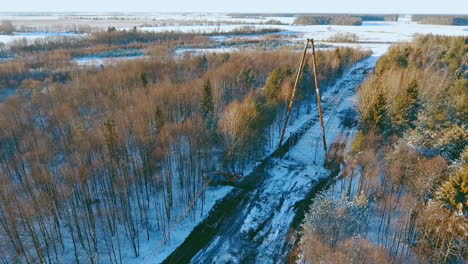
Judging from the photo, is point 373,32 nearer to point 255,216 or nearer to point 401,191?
point 401,191

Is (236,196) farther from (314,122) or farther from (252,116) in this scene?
(314,122)

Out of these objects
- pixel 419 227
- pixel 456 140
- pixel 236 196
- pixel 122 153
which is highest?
pixel 456 140

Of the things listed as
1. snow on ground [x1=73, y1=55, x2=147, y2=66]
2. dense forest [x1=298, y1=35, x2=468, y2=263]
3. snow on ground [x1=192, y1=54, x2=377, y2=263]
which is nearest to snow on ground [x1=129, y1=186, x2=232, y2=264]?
snow on ground [x1=192, y1=54, x2=377, y2=263]

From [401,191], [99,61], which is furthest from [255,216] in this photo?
[99,61]

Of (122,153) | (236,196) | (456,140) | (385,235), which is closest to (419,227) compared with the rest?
(385,235)

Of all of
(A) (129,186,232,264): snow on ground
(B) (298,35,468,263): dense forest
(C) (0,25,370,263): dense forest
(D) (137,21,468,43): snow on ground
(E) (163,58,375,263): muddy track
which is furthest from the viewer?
(D) (137,21,468,43): snow on ground

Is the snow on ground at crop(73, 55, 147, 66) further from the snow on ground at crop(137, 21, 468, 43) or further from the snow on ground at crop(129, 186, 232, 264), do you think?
the snow on ground at crop(137, 21, 468, 43)
